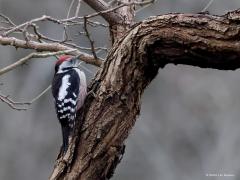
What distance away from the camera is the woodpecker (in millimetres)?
5160

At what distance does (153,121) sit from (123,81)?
8.69m

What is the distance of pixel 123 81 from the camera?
4816 millimetres

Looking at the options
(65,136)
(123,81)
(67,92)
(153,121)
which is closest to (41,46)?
(67,92)

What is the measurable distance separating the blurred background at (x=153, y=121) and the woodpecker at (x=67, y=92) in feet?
22.8

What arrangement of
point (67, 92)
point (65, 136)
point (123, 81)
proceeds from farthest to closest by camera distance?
point (67, 92) < point (65, 136) < point (123, 81)

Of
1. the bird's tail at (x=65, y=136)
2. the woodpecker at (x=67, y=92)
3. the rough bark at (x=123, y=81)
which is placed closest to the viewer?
the rough bark at (x=123, y=81)

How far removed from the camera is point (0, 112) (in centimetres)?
1359

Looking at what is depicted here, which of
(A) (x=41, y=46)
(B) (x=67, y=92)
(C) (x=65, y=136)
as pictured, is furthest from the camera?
(B) (x=67, y=92)

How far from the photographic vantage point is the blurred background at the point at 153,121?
1315 cm

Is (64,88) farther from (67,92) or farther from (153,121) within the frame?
(153,121)

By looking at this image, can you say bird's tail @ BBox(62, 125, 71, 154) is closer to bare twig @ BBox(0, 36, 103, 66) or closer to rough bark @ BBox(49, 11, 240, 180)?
rough bark @ BBox(49, 11, 240, 180)

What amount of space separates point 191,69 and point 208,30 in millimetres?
9243

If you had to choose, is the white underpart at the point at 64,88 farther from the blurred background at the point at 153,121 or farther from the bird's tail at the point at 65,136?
the blurred background at the point at 153,121

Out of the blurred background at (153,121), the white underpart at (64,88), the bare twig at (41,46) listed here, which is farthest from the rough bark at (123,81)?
the blurred background at (153,121)
